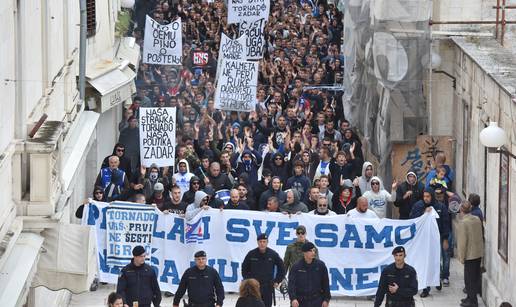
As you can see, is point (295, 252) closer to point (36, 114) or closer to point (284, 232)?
point (284, 232)

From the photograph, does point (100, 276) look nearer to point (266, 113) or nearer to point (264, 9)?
point (266, 113)

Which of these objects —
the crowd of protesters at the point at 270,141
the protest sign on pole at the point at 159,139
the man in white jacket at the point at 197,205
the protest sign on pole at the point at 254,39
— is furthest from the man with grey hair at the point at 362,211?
the protest sign on pole at the point at 254,39

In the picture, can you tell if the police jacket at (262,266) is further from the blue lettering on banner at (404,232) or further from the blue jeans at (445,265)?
the blue jeans at (445,265)

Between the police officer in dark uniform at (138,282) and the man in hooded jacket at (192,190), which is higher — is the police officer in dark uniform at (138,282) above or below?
below

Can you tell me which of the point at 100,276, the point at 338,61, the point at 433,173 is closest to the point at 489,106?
the point at 433,173

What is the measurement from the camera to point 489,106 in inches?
958

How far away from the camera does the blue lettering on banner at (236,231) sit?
2352cm

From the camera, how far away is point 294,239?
2350 centimetres

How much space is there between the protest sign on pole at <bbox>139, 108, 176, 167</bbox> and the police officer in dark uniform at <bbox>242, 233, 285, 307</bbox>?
241 inches

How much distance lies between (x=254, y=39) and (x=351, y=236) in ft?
43.2

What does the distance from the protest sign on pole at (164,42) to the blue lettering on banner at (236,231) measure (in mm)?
11202

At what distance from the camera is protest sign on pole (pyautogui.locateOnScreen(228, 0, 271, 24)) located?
37219mm

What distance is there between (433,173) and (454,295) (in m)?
2.74

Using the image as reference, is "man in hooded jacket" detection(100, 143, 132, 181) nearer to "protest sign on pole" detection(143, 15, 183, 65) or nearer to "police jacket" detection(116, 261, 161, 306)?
"police jacket" detection(116, 261, 161, 306)
